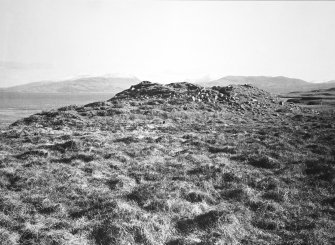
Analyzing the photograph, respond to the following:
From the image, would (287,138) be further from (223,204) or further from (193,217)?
(193,217)

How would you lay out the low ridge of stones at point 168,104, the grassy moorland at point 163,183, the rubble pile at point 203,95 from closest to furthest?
the grassy moorland at point 163,183 → the low ridge of stones at point 168,104 → the rubble pile at point 203,95

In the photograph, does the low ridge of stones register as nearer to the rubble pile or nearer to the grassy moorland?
the rubble pile

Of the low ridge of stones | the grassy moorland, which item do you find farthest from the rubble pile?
the grassy moorland

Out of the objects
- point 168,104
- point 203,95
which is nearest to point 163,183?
point 168,104

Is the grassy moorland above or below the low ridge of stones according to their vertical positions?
below

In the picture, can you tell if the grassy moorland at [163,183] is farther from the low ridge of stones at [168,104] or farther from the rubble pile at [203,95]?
the rubble pile at [203,95]

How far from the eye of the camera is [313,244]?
920 centimetres

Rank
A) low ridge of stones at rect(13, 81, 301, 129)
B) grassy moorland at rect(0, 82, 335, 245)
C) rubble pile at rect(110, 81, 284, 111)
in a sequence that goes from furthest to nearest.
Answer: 1. rubble pile at rect(110, 81, 284, 111)
2. low ridge of stones at rect(13, 81, 301, 129)
3. grassy moorland at rect(0, 82, 335, 245)

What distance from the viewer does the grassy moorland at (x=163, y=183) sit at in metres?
9.57

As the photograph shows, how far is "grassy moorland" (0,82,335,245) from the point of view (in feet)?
31.4

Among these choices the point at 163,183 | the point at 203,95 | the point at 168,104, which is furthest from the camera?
the point at 203,95

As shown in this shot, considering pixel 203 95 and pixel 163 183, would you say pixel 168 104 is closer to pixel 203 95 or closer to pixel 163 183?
pixel 203 95

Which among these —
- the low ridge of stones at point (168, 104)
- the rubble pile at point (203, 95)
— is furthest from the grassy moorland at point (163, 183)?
the rubble pile at point (203, 95)

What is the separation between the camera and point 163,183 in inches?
518
